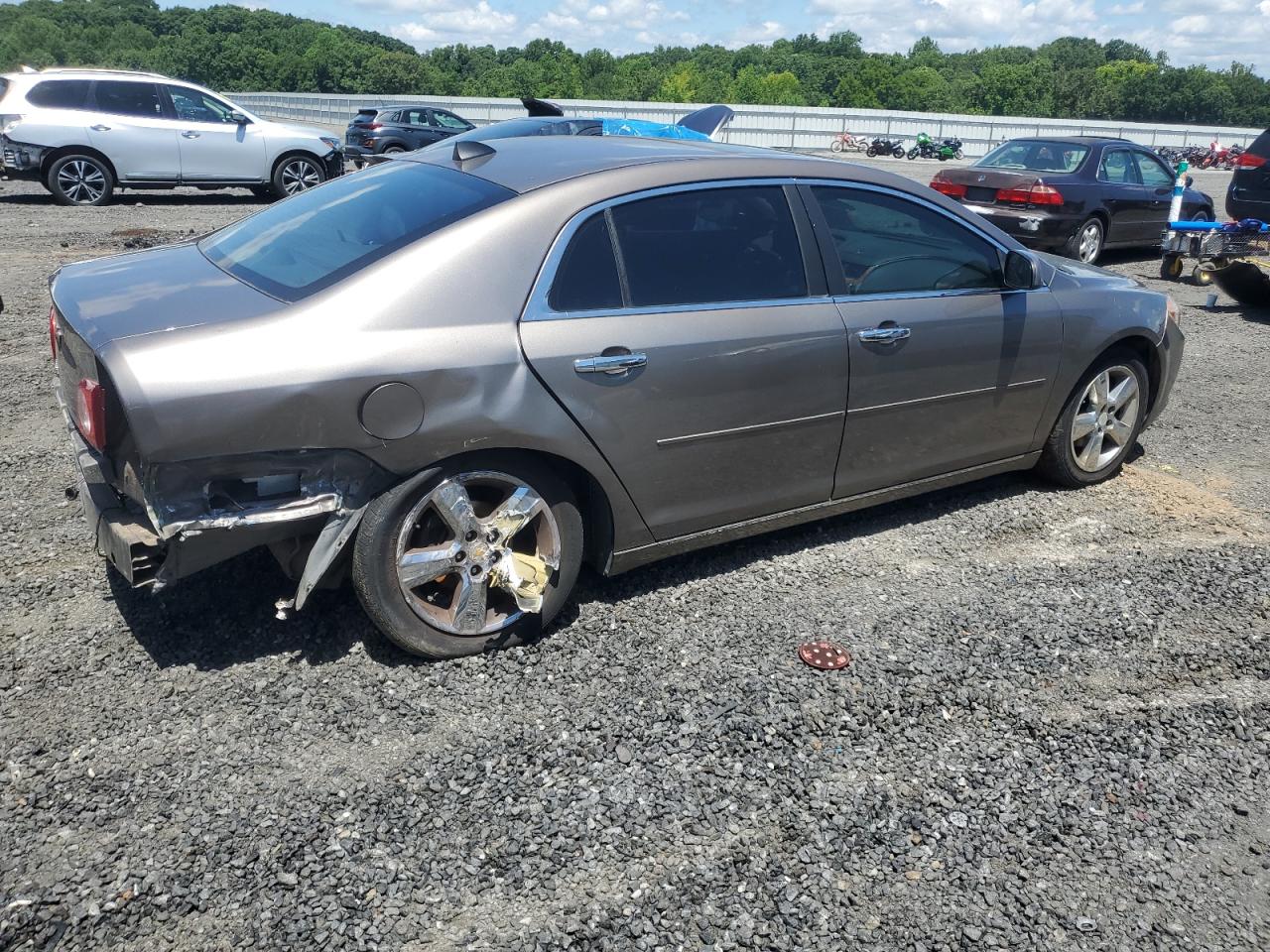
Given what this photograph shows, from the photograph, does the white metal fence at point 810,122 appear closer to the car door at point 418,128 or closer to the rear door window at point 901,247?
the car door at point 418,128

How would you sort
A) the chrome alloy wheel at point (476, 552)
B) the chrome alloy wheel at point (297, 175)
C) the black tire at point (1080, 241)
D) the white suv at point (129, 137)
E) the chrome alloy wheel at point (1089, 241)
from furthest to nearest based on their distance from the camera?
the chrome alloy wheel at point (297, 175) → the white suv at point (129, 137) → the chrome alloy wheel at point (1089, 241) → the black tire at point (1080, 241) → the chrome alloy wheel at point (476, 552)

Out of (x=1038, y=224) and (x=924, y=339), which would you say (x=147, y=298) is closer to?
(x=924, y=339)

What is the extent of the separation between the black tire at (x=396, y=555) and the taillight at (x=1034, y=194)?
10.1 metres

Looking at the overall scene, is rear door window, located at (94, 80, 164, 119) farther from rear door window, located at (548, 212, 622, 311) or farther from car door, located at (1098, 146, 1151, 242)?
rear door window, located at (548, 212, 622, 311)

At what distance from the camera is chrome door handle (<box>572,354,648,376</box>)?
353 centimetres

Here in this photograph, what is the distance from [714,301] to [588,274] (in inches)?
20.6

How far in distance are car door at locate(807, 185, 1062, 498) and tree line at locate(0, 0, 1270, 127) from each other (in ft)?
272

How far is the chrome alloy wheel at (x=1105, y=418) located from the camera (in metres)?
5.25

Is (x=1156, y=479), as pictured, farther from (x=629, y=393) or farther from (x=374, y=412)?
(x=374, y=412)

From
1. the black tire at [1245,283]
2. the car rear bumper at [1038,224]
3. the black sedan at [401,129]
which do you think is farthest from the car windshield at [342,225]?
the black sedan at [401,129]

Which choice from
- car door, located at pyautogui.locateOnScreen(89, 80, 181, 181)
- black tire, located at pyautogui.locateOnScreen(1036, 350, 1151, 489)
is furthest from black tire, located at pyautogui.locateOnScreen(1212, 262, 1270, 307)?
car door, located at pyautogui.locateOnScreen(89, 80, 181, 181)

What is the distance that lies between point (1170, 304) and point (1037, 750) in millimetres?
3213

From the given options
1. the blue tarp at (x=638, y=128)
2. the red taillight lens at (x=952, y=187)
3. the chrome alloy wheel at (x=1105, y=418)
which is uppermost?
the blue tarp at (x=638, y=128)

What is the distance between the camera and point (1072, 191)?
1210 centimetres
